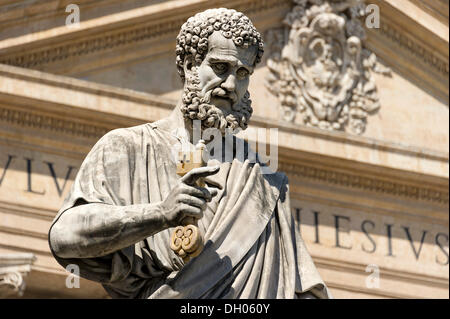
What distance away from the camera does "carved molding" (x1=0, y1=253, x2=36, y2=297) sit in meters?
14.7

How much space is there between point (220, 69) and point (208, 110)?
0.15 metres

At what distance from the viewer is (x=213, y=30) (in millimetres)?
5766

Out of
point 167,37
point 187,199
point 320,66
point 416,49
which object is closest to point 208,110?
point 187,199

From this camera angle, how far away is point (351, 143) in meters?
18.0

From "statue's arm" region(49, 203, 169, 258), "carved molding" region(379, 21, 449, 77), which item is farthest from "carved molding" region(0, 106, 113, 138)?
"statue's arm" region(49, 203, 169, 258)

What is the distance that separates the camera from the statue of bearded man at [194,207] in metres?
5.28

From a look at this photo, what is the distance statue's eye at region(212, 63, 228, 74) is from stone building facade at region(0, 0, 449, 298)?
376 inches

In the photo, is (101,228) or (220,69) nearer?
(101,228)

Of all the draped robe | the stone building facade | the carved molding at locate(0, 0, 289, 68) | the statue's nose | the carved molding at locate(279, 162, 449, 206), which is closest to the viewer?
the draped robe

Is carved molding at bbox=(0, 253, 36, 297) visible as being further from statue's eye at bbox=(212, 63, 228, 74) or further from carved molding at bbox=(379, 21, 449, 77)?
statue's eye at bbox=(212, 63, 228, 74)

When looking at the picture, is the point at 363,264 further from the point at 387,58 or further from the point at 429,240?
the point at 387,58

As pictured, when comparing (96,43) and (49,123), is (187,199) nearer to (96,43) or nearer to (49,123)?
(49,123)

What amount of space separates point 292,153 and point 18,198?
3.19 meters
